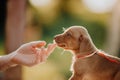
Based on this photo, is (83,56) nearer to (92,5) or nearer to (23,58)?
(23,58)

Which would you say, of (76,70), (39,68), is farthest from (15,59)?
(39,68)

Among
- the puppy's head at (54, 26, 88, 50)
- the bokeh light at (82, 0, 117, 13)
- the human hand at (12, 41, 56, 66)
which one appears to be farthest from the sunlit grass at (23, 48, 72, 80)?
the human hand at (12, 41, 56, 66)

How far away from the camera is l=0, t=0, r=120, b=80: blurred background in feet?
32.3

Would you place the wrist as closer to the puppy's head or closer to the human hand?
the human hand

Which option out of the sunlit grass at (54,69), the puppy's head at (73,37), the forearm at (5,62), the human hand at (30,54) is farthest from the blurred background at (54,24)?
the forearm at (5,62)

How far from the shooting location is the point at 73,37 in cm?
541

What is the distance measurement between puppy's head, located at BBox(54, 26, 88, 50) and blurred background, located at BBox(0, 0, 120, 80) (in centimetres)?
406

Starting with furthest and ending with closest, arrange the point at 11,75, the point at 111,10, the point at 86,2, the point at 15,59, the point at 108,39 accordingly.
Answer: the point at 86,2 → the point at 111,10 → the point at 108,39 → the point at 11,75 → the point at 15,59

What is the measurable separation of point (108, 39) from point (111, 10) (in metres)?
1.91

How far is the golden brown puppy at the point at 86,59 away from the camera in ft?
16.7

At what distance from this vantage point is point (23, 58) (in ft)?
14.8

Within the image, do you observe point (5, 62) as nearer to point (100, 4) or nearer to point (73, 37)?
point (73, 37)

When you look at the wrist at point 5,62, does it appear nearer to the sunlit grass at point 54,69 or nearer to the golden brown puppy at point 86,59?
the golden brown puppy at point 86,59

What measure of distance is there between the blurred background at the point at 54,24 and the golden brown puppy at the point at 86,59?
13.4 ft
